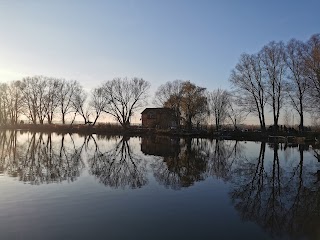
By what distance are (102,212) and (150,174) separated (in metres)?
7.93

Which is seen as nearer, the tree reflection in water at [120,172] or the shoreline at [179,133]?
the tree reflection in water at [120,172]

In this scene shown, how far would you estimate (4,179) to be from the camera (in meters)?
14.5

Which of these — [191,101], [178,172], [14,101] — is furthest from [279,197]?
[14,101]

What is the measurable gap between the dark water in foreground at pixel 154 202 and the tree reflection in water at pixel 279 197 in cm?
3

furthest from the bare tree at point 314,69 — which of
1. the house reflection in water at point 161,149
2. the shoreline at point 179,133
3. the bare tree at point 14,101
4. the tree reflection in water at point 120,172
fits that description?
the bare tree at point 14,101

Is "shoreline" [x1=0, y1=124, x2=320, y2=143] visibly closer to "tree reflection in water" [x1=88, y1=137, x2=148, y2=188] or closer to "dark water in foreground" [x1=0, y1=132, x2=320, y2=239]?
"tree reflection in water" [x1=88, y1=137, x2=148, y2=188]

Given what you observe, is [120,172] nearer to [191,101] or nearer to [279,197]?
[279,197]

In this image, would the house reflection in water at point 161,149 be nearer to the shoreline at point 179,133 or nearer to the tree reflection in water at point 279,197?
the tree reflection in water at point 279,197

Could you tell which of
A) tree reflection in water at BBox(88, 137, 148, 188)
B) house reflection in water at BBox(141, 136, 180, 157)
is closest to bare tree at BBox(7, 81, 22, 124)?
house reflection in water at BBox(141, 136, 180, 157)

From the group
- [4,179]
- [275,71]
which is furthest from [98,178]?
[275,71]

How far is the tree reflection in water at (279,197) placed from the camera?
9500 millimetres

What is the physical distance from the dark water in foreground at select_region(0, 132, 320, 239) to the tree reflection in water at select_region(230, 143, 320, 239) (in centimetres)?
3

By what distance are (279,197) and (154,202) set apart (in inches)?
207

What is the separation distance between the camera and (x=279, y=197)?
12938 millimetres
